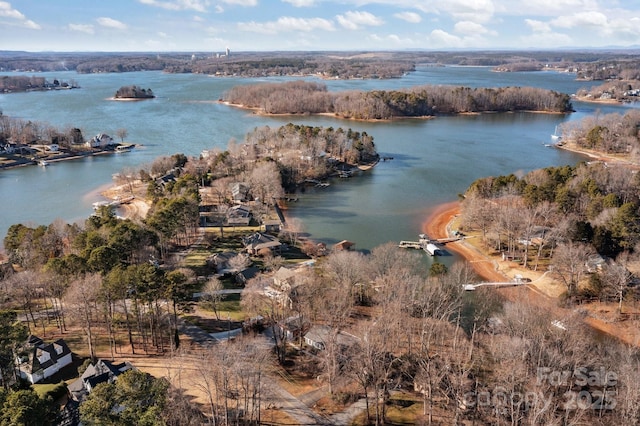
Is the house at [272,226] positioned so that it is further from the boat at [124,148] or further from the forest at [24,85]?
the forest at [24,85]

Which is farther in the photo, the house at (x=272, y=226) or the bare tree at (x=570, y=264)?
the house at (x=272, y=226)

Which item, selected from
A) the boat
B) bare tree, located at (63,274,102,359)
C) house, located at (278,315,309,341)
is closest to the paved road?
house, located at (278,315,309,341)

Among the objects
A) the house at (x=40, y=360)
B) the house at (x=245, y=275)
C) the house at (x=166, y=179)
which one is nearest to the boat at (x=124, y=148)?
the house at (x=166, y=179)

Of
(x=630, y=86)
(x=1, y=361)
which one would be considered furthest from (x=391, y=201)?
(x=630, y=86)

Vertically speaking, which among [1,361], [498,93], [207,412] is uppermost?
[498,93]

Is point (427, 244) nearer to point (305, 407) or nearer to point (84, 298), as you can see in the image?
point (305, 407)

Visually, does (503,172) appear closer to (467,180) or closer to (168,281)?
(467,180)
